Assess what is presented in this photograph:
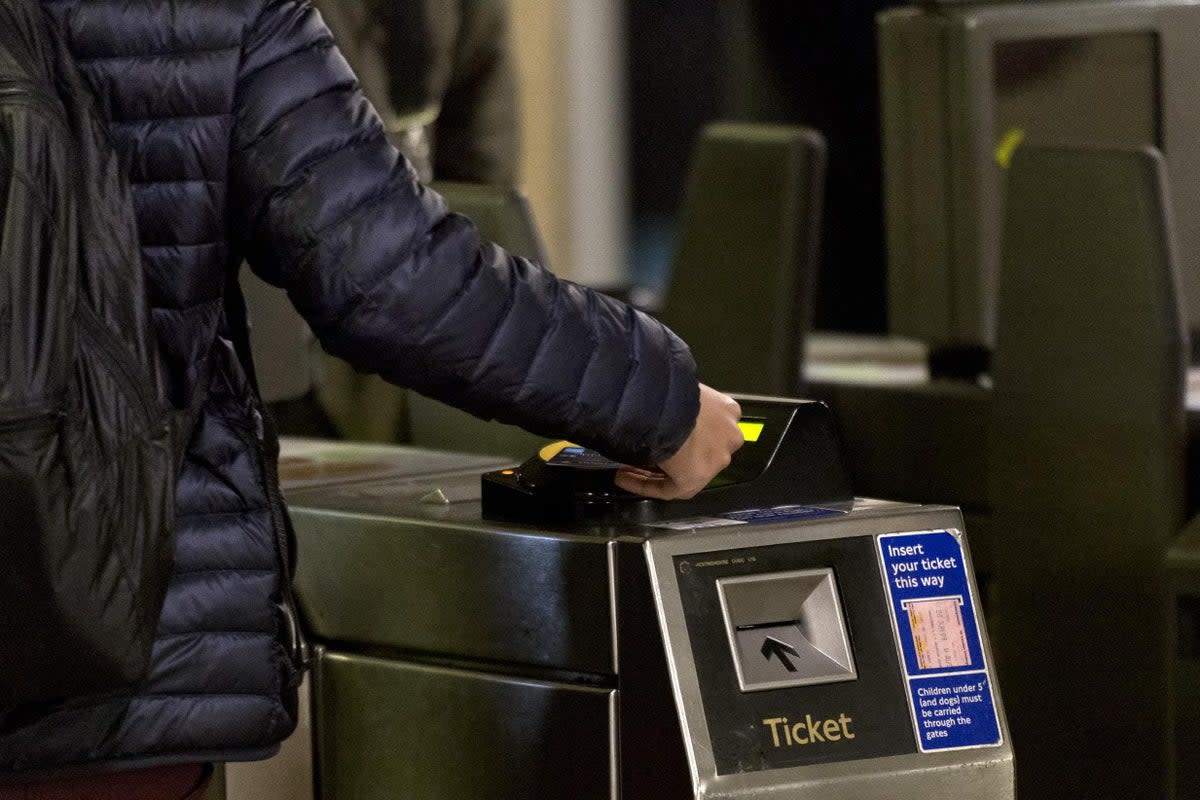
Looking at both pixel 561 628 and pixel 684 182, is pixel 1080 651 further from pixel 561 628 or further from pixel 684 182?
pixel 684 182

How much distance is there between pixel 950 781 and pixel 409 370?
0.50 m

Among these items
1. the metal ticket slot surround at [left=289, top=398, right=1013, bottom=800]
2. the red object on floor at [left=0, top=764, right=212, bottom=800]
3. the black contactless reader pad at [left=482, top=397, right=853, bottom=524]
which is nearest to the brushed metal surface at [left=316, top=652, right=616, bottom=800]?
the metal ticket slot surround at [left=289, top=398, right=1013, bottom=800]

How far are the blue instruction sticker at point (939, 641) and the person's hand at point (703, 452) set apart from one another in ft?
0.46

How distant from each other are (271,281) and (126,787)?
0.34m

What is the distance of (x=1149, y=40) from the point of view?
2.61 meters

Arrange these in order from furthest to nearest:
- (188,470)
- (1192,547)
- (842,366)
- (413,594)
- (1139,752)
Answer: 1. (842,366)
2. (1139,752)
3. (1192,547)
4. (413,594)
5. (188,470)

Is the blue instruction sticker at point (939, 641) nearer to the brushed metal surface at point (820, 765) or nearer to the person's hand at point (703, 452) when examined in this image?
the brushed metal surface at point (820, 765)

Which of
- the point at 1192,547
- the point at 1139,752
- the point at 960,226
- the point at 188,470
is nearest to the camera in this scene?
the point at 188,470

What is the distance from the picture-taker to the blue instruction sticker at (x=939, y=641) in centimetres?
144

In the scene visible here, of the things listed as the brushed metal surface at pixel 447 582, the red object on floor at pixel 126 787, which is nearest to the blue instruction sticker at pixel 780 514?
the brushed metal surface at pixel 447 582

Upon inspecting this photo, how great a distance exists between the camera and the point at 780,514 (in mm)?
1467

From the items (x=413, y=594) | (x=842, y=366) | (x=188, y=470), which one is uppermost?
(x=188, y=470)

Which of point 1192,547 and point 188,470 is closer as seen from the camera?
point 188,470

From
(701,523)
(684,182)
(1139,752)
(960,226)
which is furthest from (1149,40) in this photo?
(684,182)
